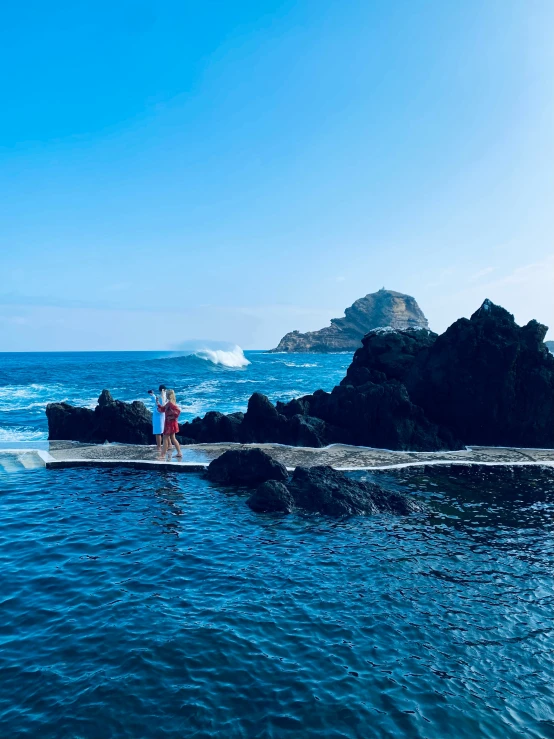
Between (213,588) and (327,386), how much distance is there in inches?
2105

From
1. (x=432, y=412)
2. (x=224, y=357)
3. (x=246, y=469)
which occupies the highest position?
(x=224, y=357)

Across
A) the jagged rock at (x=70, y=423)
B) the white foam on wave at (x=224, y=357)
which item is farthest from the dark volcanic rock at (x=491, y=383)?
the white foam on wave at (x=224, y=357)

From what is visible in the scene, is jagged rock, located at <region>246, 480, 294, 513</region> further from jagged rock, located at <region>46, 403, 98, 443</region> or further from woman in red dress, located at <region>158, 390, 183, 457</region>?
jagged rock, located at <region>46, 403, 98, 443</region>

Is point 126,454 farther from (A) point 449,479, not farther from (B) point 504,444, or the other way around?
(B) point 504,444

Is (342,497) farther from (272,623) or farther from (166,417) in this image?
(166,417)

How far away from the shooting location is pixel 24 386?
59812mm

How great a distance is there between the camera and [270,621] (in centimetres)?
877

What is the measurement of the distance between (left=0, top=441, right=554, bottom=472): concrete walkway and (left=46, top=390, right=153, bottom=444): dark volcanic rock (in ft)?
3.28

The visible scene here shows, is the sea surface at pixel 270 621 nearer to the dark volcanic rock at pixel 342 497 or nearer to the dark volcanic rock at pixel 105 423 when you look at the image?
the dark volcanic rock at pixel 342 497

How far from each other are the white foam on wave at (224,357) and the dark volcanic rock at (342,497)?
93022 mm

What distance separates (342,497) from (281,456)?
662 centimetres

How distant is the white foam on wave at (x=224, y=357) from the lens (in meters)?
112

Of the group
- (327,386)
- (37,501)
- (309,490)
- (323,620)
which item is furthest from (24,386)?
(323,620)

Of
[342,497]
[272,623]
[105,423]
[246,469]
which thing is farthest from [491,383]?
[272,623]
